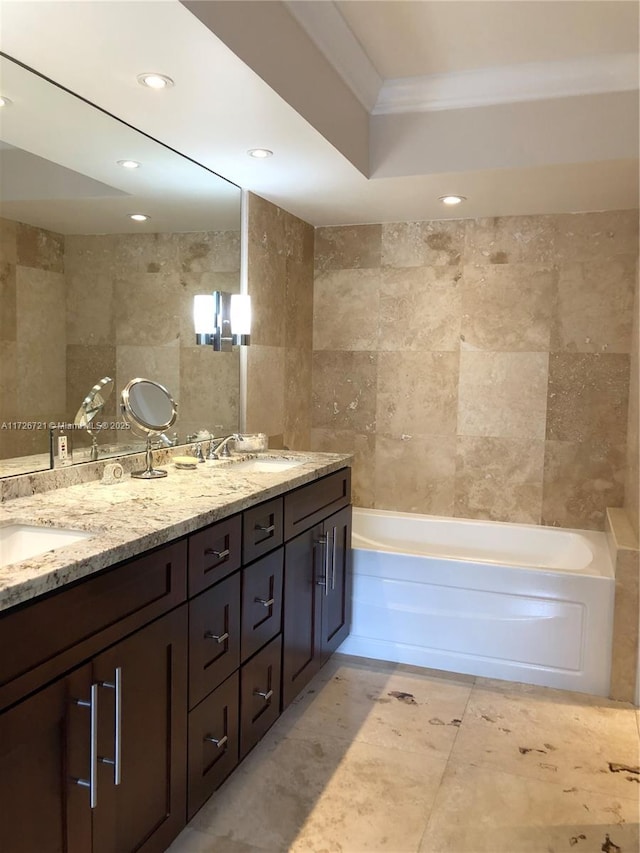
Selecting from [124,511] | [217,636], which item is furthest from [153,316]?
[217,636]

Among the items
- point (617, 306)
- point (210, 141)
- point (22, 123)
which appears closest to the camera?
point (22, 123)

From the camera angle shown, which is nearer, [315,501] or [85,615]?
[85,615]

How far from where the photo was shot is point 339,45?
7.79 feet

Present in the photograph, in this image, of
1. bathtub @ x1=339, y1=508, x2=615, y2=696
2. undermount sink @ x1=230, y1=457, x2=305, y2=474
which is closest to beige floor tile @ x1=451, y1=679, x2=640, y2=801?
bathtub @ x1=339, y1=508, x2=615, y2=696

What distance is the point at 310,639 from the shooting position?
2.70m

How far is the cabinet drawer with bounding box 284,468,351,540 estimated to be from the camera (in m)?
2.44

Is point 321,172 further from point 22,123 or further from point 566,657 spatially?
point 566,657

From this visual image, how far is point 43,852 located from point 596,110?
9.40 feet

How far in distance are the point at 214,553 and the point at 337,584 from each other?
46.2 inches

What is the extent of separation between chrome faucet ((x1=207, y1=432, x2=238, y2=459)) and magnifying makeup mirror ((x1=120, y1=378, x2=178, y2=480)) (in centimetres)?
29

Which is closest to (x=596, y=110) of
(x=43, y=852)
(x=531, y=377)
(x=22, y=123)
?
(x=531, y=377)

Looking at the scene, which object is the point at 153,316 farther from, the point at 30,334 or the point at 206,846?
the point at 206,846

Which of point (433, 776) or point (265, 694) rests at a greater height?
point (265, 694)

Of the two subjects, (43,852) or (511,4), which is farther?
(511,4)
